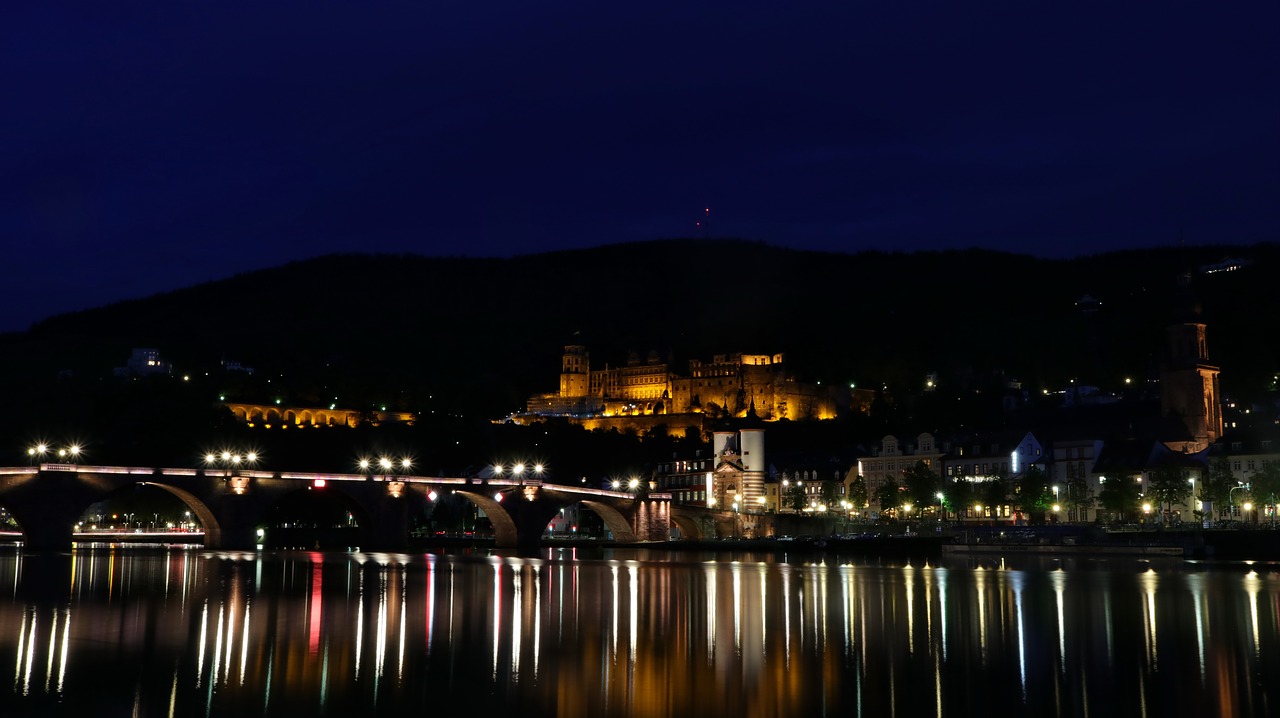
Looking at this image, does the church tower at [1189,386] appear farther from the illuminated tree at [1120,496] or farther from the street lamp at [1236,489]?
the illuminated tree at [1120,496]

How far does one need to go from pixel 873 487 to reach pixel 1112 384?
3301 inches

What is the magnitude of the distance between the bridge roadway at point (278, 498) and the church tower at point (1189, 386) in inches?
1814

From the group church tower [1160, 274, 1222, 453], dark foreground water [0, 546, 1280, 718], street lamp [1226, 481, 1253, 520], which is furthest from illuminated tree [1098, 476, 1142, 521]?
dark foreground water [0, 546, 1280, 718]

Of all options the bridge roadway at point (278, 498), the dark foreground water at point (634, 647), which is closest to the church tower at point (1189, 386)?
the bridge roadway at point (278, 498)

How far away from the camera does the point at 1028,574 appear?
54125 mm

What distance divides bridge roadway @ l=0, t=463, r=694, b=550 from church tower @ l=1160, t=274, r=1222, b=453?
46.1 metres

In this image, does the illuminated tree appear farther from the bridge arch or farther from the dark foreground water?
the dark foreground water

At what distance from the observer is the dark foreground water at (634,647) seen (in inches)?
819

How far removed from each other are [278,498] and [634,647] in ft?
206

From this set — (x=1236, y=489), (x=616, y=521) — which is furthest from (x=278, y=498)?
(x=1236, y=489)

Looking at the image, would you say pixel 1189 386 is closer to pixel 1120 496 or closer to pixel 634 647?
pixel 1120 496

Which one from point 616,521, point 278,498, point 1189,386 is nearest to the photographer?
point 278,498

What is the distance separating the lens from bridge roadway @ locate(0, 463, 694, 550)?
76.8 metres

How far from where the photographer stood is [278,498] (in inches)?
3386
